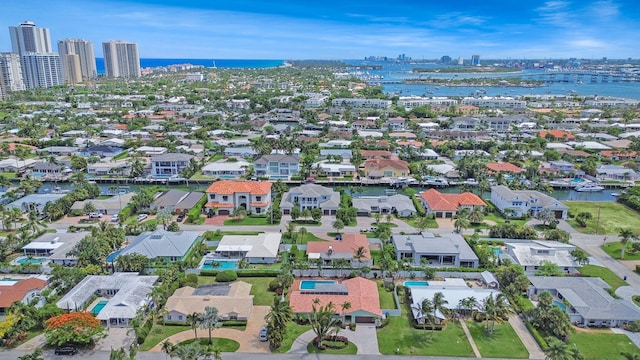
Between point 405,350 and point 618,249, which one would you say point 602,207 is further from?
point 405,350

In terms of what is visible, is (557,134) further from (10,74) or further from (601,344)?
(10,74)

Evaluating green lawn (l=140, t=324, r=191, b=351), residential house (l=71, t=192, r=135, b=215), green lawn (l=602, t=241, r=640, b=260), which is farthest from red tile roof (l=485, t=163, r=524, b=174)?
green lawn (l=140, t=324, r=191, b=351)

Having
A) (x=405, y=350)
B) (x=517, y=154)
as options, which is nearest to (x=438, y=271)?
(x=405, y=350)

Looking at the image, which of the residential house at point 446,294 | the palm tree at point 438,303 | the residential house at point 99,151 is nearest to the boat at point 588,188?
the residential house at point 446,294

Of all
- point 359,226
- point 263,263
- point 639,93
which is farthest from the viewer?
point 639,93

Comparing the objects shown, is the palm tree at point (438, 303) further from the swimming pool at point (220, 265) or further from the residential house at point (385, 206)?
the residential house at point (385, 206)

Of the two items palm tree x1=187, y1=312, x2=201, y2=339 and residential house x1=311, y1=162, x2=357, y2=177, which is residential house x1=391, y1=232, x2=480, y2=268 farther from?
residential house x1=311, y1=162, x2=357, y2=177

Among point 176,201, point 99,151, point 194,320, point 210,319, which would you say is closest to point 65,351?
point 194,320
